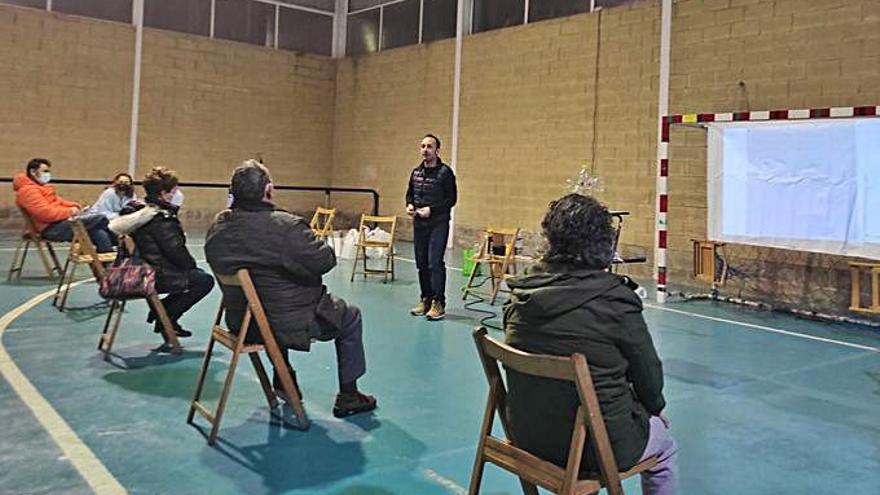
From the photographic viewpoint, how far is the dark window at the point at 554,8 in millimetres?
10003

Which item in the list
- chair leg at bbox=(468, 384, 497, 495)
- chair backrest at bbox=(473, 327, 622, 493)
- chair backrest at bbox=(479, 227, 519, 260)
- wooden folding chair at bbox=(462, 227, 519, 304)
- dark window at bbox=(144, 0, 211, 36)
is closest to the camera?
chair backrest at bbox=(473, 327, 622, 493)

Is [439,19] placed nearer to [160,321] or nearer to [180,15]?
[180,15]

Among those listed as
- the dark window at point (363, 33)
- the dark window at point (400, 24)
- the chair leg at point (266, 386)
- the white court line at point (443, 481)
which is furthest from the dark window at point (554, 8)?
the white court line at point (443, 481)

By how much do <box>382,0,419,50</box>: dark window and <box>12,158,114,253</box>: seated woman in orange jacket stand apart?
731 centimetres

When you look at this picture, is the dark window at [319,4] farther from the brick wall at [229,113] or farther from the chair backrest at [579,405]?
the chair backrest at [579,405]

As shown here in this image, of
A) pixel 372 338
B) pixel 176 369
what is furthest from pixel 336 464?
pixel 372 338

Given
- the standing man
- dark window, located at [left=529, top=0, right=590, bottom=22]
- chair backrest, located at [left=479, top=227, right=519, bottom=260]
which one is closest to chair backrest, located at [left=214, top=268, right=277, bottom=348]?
the standing man

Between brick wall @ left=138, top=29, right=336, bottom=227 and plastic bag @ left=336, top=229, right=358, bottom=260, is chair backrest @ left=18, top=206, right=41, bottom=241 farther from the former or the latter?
brick wall @ left=138, top=29, right=336, bottom=227

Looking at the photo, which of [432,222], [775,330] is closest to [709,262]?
[775,330]

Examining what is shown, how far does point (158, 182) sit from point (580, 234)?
3.27m

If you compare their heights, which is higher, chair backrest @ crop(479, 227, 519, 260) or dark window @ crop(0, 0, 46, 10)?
dark window @ crop(0, 0, 46, 10)

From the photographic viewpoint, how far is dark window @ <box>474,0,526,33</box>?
432 inches

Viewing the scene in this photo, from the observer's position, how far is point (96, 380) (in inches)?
153

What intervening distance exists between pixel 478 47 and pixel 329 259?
8883 millimetres
